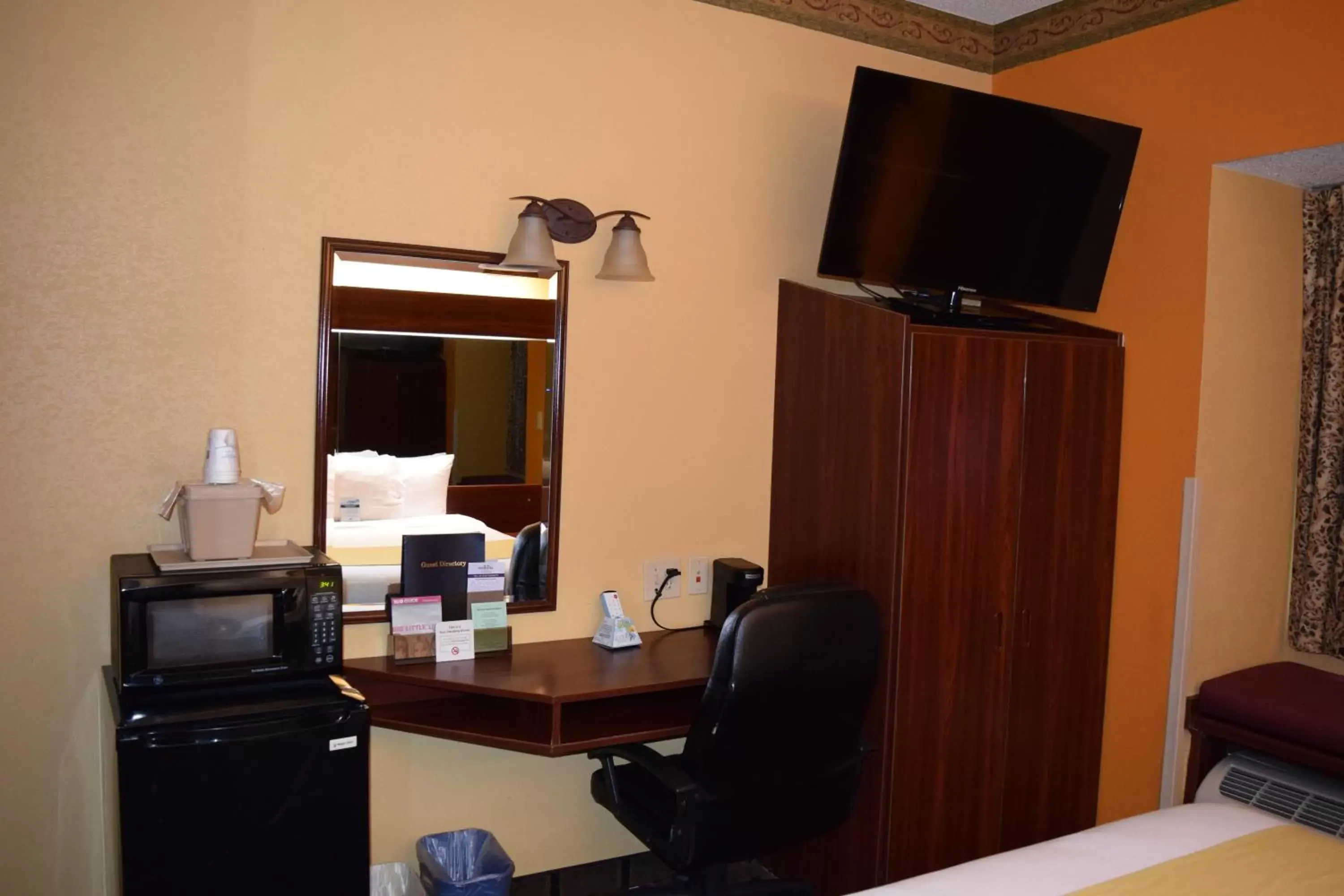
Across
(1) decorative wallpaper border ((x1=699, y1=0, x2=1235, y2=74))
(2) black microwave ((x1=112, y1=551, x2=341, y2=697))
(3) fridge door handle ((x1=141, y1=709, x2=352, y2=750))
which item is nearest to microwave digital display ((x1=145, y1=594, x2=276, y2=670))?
(2) black microwave ((x1=112, y1=551, x2=341, y2=697))

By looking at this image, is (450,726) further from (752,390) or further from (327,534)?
(752,390)

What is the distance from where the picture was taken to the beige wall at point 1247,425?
3.07 metres

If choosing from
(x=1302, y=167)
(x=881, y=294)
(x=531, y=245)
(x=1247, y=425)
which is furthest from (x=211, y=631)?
(x=1302, y=167)

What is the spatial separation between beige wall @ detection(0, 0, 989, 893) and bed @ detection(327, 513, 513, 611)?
139 mm

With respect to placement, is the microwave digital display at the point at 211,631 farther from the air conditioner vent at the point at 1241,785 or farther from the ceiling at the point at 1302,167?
the ceiling at the point at 1302,167

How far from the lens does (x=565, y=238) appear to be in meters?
2.89

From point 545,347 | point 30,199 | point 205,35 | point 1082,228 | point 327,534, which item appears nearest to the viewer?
point 30,199

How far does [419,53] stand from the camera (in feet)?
8.80

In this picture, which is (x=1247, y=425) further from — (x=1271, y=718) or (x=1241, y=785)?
(x=1241, y=785)

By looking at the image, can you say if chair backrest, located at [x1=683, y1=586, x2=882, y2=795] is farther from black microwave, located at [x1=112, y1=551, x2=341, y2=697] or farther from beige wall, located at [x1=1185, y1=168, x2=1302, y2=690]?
beige wall, located at [x1=1185, y1=168, x2=1302, y2=690]

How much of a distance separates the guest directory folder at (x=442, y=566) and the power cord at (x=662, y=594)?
62 centimetres

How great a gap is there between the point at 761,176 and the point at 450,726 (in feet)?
6.38

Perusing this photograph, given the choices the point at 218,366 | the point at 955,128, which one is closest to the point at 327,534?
the point at 218,366

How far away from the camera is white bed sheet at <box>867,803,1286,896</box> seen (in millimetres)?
1819
